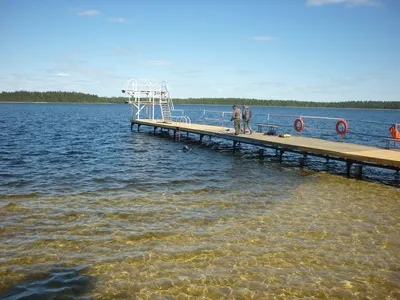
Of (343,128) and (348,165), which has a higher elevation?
(343,128)

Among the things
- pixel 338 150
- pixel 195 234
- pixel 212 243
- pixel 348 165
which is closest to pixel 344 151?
pixel 338 150

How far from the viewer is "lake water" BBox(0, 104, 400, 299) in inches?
285

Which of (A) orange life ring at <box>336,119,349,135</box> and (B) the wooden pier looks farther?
(A) orange life ring at <box>336,119,349,135</box>

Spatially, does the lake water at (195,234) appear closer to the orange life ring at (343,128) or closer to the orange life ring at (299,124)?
the orange life ring at (343,128)

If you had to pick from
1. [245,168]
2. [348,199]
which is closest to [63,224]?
[348,199]

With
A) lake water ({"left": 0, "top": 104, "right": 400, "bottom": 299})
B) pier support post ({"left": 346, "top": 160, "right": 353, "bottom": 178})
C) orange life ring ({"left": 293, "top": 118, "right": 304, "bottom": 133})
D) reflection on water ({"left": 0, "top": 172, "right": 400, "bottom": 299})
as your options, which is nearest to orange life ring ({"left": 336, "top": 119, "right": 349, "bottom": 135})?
orange life ring ({"left": 293, "top": 118, "right": 304, "bottom": 133})

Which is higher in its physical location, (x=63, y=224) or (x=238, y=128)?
(x=238, y=128)

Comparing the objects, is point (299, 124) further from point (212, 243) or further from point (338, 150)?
point (212, 243)

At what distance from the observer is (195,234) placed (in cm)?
984

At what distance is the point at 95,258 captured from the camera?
8312 mm

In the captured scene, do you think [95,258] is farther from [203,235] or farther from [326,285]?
[326,285]

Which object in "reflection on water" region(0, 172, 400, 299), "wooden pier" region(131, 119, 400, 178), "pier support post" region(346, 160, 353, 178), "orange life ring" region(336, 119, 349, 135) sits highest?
"orange life ring" region(336, 119, 349, 135)

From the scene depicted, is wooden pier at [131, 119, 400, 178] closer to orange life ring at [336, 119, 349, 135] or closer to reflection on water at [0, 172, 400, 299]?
orange life ring at [336, 119, 349, 135]

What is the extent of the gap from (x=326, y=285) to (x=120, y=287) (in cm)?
440
